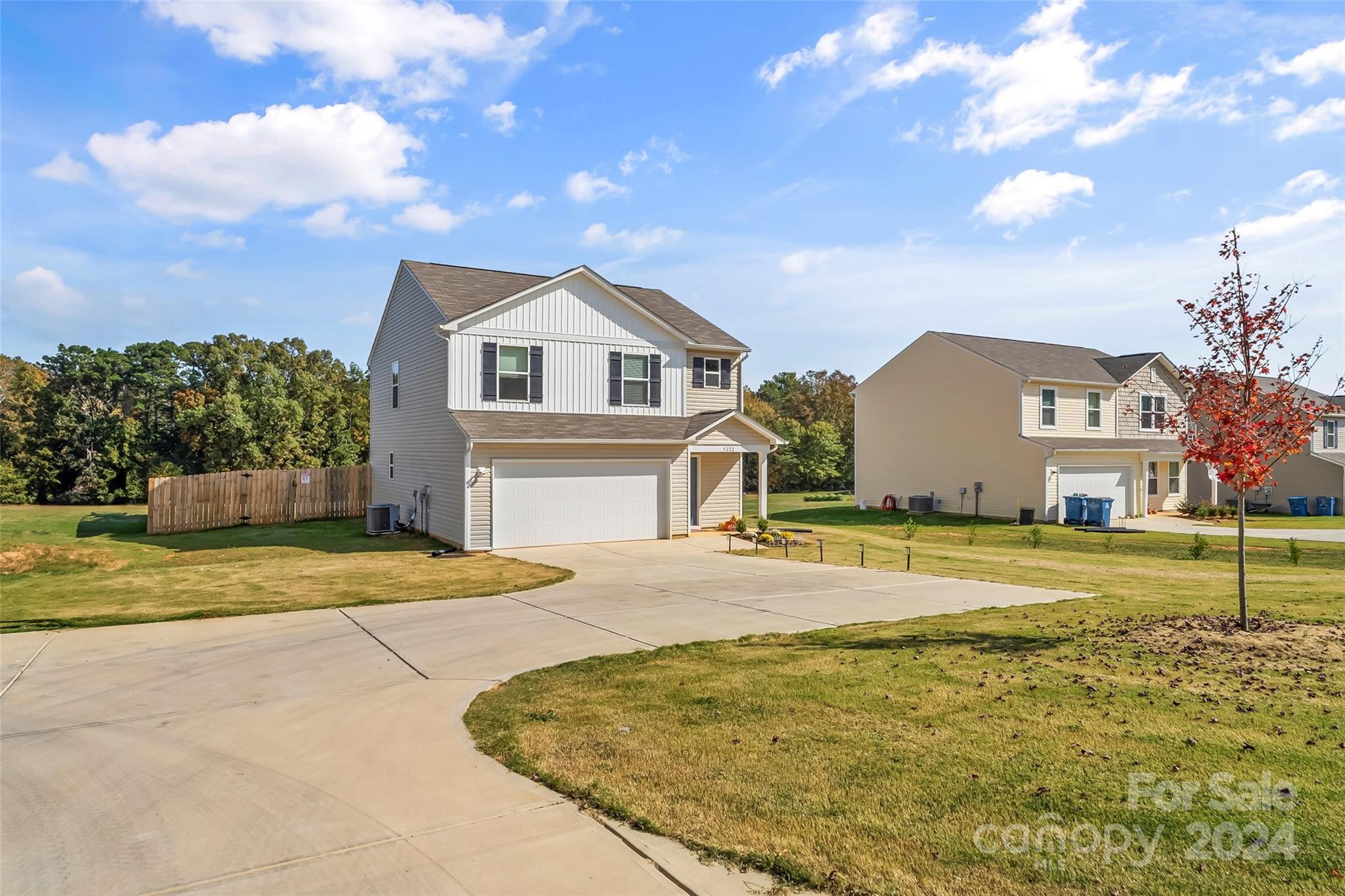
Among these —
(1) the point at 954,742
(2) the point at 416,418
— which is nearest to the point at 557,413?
(2) the point at 416,418

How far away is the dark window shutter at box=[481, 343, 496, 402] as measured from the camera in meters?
21.2

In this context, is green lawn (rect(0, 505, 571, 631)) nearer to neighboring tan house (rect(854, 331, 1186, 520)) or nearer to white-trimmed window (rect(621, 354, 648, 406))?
white-trimmed window (rect(621, 354, 648, 406))

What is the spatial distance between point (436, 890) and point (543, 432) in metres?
17.1

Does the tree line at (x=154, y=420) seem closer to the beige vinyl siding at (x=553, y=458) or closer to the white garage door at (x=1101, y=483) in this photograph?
the beige vinyl siding at (x=553, y=458)

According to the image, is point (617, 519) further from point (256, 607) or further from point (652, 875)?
point (652, 875)

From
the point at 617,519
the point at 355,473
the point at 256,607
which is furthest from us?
the point at 355,473

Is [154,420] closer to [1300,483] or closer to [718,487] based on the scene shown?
[718,487]

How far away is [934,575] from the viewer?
15.9 m

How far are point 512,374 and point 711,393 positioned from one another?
22.4 feet

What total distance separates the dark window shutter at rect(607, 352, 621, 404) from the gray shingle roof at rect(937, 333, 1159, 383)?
54.5 ft

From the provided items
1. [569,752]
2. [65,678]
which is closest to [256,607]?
[65,678]

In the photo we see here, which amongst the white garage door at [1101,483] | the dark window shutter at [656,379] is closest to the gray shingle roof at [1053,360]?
the white garage door at [1101,483]

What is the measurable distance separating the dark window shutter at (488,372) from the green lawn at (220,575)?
4.30 meters

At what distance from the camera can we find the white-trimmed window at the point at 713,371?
1000 inches
